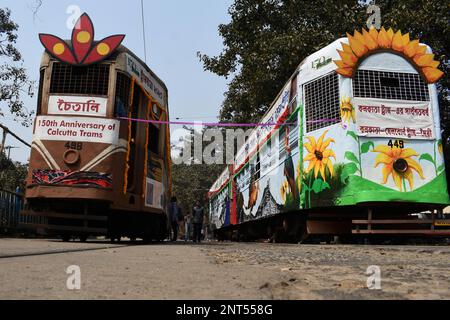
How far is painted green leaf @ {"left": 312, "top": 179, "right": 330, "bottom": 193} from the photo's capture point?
30.6 ft

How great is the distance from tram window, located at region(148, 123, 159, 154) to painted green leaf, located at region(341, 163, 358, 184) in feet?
13.8

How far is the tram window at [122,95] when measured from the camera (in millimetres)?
9352

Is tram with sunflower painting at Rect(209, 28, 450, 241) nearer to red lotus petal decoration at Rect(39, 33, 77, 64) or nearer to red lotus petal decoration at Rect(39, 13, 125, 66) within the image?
red lotus petal decoration at Rect(39, 13, 125, 66)

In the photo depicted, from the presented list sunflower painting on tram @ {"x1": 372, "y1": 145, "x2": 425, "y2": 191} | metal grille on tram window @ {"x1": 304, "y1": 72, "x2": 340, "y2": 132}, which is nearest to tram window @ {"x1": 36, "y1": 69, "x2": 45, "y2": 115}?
metal grille on tram window @ {"x1": 304, "y1": 72, "x2": 340, "y2": 132}

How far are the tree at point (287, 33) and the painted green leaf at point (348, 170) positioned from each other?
23.4 ft

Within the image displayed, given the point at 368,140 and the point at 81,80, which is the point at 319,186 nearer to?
the point at 368,140

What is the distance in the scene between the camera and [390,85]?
9.43 meters

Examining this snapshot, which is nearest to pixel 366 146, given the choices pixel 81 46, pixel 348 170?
pixel 348 170

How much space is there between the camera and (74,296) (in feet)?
7.20

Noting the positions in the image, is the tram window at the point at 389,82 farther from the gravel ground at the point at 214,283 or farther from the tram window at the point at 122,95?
the gravel ground at the point at 214,283

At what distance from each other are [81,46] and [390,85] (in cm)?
618

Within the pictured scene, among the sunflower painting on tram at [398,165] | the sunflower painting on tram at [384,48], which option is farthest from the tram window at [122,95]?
the sunflower painting on tram at [398,165]
